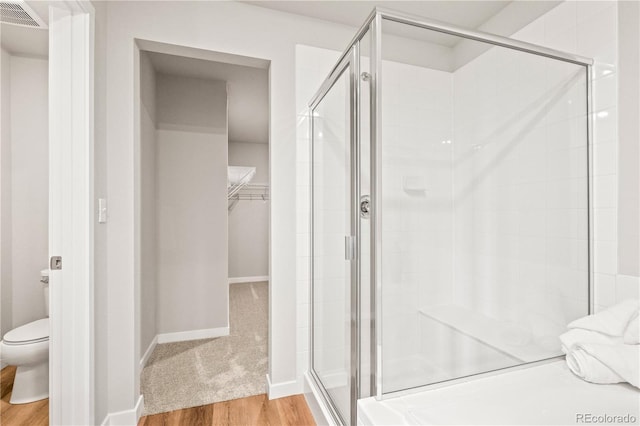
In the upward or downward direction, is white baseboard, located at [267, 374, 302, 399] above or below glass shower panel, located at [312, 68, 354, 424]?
below

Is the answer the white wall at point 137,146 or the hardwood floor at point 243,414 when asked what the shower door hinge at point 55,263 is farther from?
the hardwood floor at point 243,414

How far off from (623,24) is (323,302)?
200 cm

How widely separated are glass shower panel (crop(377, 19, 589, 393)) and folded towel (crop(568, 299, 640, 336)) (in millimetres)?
223

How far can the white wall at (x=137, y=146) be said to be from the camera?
175 centimetres

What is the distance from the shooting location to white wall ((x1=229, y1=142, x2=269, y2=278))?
577cm

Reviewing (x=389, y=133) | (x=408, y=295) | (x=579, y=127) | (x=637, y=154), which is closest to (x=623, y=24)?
(x=579, y=127)

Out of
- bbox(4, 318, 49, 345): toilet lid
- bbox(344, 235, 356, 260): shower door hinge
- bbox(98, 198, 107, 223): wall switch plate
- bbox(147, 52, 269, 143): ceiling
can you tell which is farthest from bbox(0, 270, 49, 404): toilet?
bbox(147, 52, 269, 143): ceiling

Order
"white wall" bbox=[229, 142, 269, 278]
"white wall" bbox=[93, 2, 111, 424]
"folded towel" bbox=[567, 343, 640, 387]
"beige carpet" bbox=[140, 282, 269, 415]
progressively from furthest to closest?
"white wall" bbox=[229, 142, 269, 278]
"beige carpet" bbox=[140, 282, 269, 415]
"white wall" bbox=[93, 2, 111, 424]
"folded towel" bbox=[567, 343, 640, 387]

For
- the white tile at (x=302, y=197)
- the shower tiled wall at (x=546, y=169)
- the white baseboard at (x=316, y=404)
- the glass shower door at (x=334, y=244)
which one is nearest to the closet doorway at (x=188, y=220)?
the white baseboard at (x=316, y=404)

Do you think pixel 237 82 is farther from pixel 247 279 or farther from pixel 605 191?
pixel 247 279

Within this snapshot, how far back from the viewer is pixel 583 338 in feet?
4.31

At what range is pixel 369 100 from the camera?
49.3 inches

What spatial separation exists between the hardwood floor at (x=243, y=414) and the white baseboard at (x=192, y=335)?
1.18m

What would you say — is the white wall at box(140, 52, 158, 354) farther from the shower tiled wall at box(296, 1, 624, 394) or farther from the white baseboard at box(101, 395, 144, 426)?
the shower tiled wall at box(296, 1, 624, 394)
